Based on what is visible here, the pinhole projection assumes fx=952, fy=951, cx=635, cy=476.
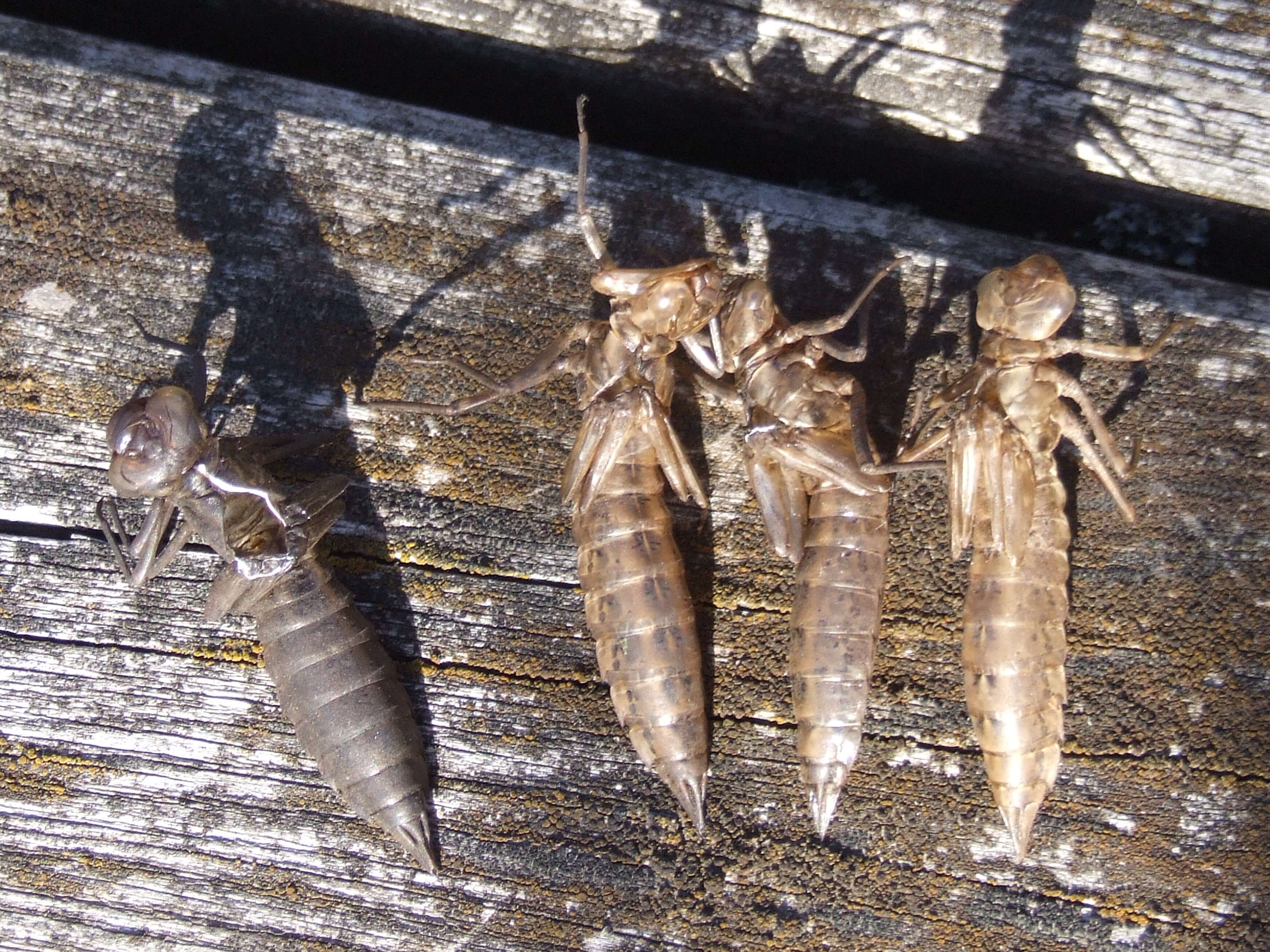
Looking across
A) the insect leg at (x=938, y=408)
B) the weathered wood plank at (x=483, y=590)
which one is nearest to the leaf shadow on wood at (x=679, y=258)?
the weathered wood plank at (x=483, y=590)

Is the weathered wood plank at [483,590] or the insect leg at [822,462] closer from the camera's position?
the insect leg at [822,462]

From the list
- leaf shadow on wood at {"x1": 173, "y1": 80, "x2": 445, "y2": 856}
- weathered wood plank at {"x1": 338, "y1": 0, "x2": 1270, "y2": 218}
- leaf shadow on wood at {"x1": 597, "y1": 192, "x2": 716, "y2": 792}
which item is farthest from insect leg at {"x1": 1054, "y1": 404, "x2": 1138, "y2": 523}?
leaf shadow on wood at {"x1": 173, "y1": 80, "x2": 445, "y2": 856}

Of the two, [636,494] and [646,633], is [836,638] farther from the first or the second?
[636,494]

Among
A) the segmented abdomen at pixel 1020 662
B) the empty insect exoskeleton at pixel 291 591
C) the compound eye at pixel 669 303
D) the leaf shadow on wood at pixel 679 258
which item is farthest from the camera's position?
the leaf shadow on wood at pixel 679 258

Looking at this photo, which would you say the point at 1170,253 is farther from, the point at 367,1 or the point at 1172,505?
the point at 367,1

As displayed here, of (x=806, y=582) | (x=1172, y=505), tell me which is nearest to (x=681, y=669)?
(x=806, y=582)

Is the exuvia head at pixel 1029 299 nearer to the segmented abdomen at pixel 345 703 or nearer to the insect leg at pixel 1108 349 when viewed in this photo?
the insect leg at pixel 1108 349

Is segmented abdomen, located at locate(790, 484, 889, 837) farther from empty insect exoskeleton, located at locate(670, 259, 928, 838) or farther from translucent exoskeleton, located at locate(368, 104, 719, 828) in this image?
translucent exoskeleton, located at locate(368, 104, 719, 828)

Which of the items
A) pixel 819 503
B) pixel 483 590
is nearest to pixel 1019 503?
pixel 819 503
